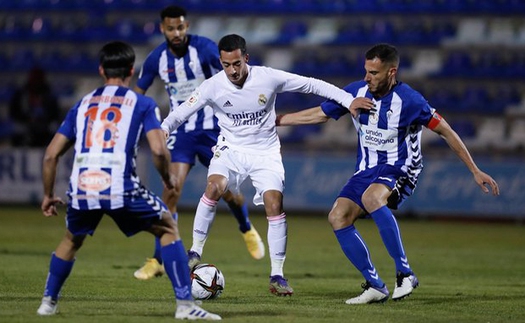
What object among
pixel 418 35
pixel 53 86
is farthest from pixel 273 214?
pixel 53 86

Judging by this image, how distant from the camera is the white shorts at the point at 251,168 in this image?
8211 mm

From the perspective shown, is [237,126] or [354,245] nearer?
[354,245]

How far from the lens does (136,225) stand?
20.1 feet

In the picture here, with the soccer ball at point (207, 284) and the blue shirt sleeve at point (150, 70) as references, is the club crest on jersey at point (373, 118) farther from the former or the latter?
the blue shirt sleeve at point (150, 70)

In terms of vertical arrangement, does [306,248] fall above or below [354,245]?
below

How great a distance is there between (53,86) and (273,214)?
1593 cm

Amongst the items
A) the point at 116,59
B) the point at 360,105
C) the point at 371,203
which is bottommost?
the point at 371,203

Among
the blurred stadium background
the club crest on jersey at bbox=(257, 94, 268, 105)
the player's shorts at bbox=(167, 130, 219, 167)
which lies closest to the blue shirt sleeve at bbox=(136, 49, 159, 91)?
the player's shorts at bbox=(167, 130, 219, 167)

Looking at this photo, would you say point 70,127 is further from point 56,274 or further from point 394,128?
point 394,128

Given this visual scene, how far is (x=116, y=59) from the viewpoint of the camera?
604 centimetres

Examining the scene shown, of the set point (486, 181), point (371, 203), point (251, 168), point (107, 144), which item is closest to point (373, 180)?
point (371, 203)

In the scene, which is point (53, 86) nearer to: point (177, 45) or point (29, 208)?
point (29, 208)

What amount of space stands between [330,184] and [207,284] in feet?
35.1

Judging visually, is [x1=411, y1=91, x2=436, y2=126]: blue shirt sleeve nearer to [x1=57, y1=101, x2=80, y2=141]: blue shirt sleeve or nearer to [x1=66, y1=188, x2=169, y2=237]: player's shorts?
[x1=66, y1=188, x2=169, y2=237]: player's shorts
